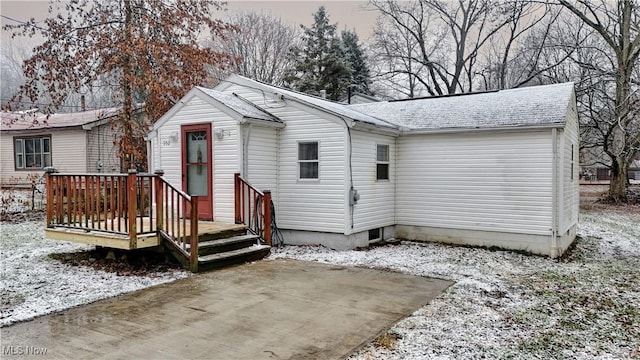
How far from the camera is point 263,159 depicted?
927 cm

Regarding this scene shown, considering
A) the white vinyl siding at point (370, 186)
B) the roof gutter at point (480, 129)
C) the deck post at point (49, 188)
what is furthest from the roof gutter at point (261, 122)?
the deck post at point (49, 188)

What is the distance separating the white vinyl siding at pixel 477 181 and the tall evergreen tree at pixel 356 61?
18.2 meters

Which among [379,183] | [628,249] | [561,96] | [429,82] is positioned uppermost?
[429,82]

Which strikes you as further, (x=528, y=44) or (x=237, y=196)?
(x=528, y=44)

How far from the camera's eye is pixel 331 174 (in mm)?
9047

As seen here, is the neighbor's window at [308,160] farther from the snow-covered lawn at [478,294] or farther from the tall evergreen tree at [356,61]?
the tall evergreen tree at [356,61]

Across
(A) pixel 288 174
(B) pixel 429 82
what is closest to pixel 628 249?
(A) pixel 288 174

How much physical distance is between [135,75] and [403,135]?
917 centimetres

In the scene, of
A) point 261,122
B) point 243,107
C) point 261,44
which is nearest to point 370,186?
point 261,122

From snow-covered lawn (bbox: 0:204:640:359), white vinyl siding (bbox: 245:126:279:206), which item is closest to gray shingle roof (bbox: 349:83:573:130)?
snow-covered lawn (bbox: 0:204:640:359)

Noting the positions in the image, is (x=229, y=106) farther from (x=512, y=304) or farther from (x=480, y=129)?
(x=512, y=304)

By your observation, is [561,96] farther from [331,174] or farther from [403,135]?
[331,174]

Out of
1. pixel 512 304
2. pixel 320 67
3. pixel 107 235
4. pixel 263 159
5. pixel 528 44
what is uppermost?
pixel 528 44

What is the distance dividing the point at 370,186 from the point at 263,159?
7.99ft
